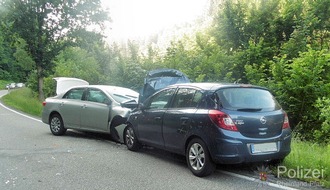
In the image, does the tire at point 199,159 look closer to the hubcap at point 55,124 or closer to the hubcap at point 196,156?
the hubcap at point 196,156

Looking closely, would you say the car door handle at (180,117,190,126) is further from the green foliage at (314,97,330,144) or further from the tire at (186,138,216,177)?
the green foliage at (314,97,330,144)

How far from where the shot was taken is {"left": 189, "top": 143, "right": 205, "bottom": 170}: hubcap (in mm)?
5828

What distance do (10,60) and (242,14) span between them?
82.6 meters

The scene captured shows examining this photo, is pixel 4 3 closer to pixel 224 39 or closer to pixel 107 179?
pixel 224 39

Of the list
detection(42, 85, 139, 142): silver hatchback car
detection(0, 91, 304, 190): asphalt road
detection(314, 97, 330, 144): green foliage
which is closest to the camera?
detection(0, 91, 304, 190): asphalt road

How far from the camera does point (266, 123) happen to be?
18.8ft

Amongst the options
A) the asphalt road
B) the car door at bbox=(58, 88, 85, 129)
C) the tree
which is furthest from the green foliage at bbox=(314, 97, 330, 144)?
the tree

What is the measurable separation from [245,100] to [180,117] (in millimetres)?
1217

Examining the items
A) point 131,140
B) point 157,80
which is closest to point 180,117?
point 131,140

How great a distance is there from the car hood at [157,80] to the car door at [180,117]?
Answer: 7.51 feet

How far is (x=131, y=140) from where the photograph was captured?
26.3 ft

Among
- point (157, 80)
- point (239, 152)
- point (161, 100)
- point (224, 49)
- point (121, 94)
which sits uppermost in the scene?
point (224, 49)

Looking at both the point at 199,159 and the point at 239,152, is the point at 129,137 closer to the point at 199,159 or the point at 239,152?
the point at 199,159

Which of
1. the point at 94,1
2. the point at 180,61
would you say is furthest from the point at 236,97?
the point at 94,1
